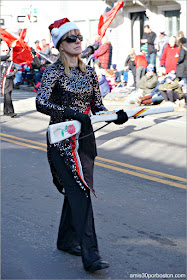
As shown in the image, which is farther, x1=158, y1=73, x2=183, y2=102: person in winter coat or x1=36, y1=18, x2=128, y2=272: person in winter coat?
x1=158, y1=73, x2=183, y2=102: person in winter coat

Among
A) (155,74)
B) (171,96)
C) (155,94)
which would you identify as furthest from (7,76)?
(155,74)

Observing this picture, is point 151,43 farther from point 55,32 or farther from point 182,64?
point 55,32

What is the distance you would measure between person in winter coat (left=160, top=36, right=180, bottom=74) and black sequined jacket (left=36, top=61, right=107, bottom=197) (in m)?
12.5

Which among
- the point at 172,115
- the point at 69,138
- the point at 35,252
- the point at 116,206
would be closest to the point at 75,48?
the point at 69,138

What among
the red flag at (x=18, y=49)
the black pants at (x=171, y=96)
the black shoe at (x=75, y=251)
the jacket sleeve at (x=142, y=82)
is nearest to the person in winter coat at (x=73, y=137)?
the black shoe at (x=75, y=251)

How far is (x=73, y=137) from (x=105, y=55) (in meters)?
16.5

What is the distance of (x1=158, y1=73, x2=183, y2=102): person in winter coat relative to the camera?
1602cm

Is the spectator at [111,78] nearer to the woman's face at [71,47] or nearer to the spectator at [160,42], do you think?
the spectator at [160,42]

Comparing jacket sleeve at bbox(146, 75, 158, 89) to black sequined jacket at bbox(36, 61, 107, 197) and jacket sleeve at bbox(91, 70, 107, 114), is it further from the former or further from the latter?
black sequined jacket at bbox(36, 61, 107, 197)

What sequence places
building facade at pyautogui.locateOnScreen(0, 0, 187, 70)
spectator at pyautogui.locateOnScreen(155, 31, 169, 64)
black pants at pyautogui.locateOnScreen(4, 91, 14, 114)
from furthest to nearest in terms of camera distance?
1. building facade at pyautogui.locateOnScreen(0, 0, 187, 70)
2. spectator at pyautogui.locateOnScreen(155, 31, 169, 64)
3. black pants at pyautogui.locateOnScreen(4, 91, 14, 114)

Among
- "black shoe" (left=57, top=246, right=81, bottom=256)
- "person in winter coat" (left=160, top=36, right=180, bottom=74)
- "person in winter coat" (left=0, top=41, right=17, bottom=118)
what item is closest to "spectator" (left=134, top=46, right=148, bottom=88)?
"person in winter coat" (left=160, top=36, right=180, bottom=74)

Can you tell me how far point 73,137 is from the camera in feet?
16.5

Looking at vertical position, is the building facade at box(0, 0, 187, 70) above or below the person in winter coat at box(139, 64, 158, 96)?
above

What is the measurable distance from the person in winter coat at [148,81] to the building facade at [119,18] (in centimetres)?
177
